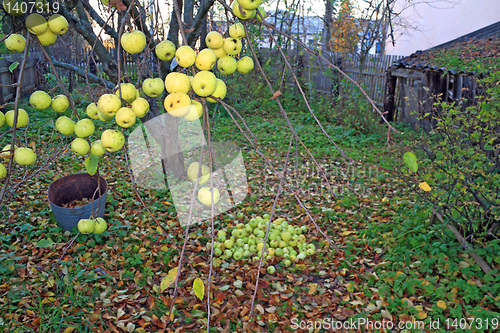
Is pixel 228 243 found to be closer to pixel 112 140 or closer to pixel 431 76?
pixel 112 140

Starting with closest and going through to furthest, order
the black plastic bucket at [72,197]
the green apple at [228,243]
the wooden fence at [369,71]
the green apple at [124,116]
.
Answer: the green apple at [124,116] < the black plastic bucket at [72,197] < the green apple at [228,243] < the wooden fence at [369,71]

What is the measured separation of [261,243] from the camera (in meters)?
3.58

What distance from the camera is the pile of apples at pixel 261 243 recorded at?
3.46 meters

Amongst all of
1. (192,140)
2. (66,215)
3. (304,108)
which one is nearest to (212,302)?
(66,215)

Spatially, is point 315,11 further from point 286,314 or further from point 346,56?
point 286,314

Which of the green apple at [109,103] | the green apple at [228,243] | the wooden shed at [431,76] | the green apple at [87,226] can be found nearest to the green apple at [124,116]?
the green apple at [109,103]

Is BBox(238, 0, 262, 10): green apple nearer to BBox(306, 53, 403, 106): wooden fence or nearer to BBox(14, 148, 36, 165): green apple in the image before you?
BBox(14, 148, 36, 165): green apple

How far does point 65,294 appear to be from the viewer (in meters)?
2.64

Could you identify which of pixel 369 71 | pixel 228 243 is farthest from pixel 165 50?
pixel 369 71

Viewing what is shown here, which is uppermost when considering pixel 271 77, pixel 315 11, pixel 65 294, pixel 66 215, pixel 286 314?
pixel 315 11

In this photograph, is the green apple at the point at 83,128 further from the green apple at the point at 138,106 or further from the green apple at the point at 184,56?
the green apple at the point at 184,56

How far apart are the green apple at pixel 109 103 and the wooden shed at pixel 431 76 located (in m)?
6.57

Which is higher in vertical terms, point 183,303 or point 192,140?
point 192,140

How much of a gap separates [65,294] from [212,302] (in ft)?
3.75
